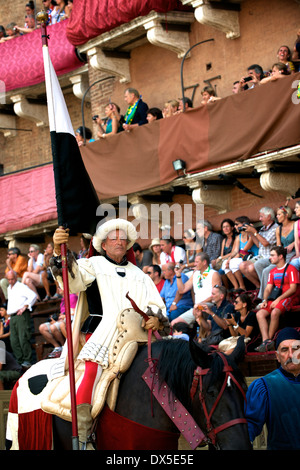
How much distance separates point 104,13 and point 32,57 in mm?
3752

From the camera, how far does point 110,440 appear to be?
7926 mm

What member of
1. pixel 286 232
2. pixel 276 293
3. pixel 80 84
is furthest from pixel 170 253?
pixel 80 84

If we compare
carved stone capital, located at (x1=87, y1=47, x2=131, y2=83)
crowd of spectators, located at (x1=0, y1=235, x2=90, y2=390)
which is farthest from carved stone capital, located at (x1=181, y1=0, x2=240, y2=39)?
crowd of spectators, located at (x1=0, y1=235, x2=90, y2=390)

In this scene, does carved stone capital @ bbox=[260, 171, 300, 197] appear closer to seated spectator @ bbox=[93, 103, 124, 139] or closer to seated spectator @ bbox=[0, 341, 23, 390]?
seated spectator @ bbox=[93, 103, 124, 139]

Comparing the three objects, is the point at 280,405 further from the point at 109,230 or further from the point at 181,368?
the point at 109,230

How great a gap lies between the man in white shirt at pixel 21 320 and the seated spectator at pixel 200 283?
4051mm

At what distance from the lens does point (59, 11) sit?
76.5 ft

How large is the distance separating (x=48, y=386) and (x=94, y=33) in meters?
Result: 13.9

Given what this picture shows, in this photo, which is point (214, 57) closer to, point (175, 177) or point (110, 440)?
point (175, 177)

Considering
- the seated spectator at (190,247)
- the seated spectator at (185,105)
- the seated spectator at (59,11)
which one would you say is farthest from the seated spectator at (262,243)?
the seated spectator at (59,11)

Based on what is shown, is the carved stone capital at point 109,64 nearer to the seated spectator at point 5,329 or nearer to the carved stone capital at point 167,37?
the carved stone capital at point 167,37

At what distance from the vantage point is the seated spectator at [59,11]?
23117 millimetres

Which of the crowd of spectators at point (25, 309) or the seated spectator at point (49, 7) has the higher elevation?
the seated spectator at point (49, 7)
